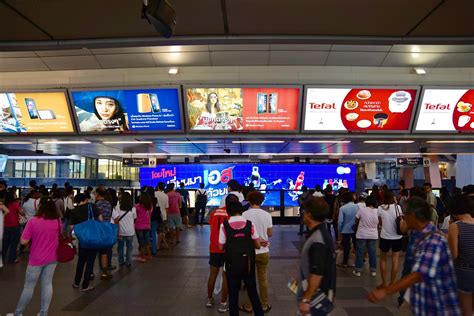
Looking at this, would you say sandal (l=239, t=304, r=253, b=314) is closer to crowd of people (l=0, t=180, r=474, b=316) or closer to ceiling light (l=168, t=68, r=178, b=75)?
crowd of people (l=0, t=180, r=474, b=316)

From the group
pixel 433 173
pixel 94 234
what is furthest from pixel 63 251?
pixel 433 173

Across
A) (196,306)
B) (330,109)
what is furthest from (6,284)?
(330,109)

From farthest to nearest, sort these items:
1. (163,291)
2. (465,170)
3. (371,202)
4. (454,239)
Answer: (465,170), (371,202), (163,291), (454,239)

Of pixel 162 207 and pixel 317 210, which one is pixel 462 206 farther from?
pixel 162 207

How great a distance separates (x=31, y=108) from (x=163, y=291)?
5.32 meters

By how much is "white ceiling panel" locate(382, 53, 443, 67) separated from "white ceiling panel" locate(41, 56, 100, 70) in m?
6.29

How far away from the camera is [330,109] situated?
9.08m

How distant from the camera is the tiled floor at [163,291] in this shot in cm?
614

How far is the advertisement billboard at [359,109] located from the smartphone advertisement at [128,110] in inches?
118

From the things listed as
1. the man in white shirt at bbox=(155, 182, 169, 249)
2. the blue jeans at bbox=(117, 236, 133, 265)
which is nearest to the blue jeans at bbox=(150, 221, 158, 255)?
the man in white shirt at bbox=(155, 182, 169, 249)

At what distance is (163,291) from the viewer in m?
7.19

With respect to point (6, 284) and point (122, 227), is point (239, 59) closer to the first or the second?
point (122, 227)

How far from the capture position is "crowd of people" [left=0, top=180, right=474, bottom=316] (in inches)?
129

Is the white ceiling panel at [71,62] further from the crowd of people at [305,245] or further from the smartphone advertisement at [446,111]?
the smartphone advertisement at [446,111]
